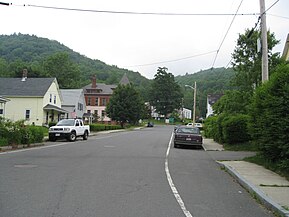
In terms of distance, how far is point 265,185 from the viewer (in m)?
9.51

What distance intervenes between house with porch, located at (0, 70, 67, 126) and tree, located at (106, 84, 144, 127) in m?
16.3

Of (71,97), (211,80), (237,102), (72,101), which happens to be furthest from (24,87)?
(237,102)

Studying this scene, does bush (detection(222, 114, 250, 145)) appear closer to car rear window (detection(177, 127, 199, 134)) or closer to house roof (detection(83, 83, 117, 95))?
car rear window (detection(177, 127, 199, 134))

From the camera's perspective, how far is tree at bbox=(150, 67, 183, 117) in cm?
11825

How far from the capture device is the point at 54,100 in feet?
186

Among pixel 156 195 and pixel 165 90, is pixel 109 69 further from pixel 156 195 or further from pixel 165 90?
pixel 156 195

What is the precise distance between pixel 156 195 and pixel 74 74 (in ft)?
317

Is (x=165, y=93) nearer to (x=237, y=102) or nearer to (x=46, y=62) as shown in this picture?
(x=46, y=62)

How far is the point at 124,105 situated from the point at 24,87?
21.0 m

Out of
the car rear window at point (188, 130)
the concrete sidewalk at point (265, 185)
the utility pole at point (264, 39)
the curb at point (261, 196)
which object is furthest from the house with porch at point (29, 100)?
the curb at point (261, 196)

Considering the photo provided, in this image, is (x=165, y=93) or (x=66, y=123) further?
(x=165, y=93)

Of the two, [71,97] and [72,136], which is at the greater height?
[71,97]

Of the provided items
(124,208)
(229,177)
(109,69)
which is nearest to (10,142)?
(229,177)

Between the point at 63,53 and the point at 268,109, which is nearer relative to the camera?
the point at 268,109
